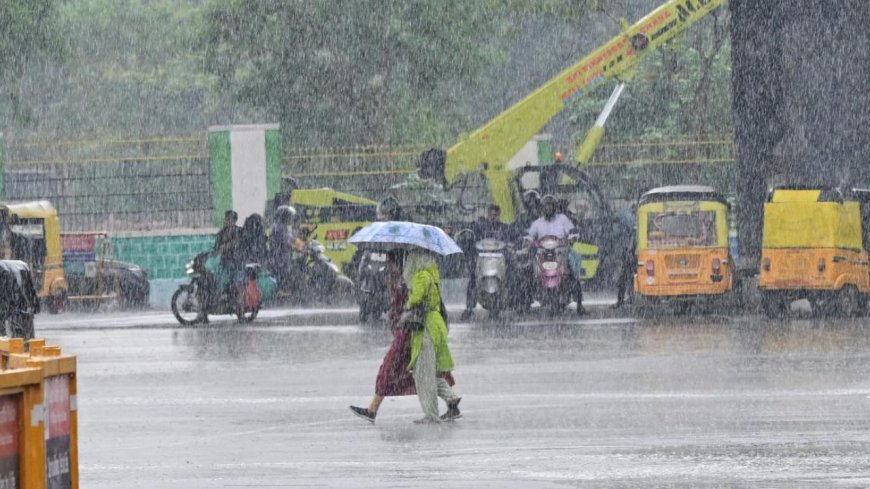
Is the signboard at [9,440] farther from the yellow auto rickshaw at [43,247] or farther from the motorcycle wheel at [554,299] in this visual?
the yellow auto rickshaw at [43,247]

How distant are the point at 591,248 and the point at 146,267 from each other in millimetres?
8210

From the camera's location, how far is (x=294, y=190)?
95.7 feet

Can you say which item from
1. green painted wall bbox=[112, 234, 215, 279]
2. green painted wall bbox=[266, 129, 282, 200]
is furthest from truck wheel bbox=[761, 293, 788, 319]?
green painted wall bbox=[112, 234, 215, 279]

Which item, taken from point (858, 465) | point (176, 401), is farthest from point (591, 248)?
point (858, 465)

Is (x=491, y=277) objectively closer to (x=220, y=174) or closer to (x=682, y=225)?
(x=682, y=225)

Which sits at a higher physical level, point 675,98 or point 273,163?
point 675,98

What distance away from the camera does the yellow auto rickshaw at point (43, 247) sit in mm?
27328

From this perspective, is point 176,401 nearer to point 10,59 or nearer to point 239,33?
point 10,59

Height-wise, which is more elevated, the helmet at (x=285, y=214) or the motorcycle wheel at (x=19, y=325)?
the helmet at (x=285, y=214)

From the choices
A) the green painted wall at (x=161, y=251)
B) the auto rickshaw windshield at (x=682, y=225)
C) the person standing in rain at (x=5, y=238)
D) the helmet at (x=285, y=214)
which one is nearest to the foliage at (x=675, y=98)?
the green painted wall at (x=161, y=251)

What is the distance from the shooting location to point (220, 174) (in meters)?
31.3

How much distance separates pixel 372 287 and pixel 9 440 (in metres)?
18.4

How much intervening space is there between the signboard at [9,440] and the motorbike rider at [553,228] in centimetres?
1910

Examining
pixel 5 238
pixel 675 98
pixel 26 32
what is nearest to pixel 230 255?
pixel 5 238
